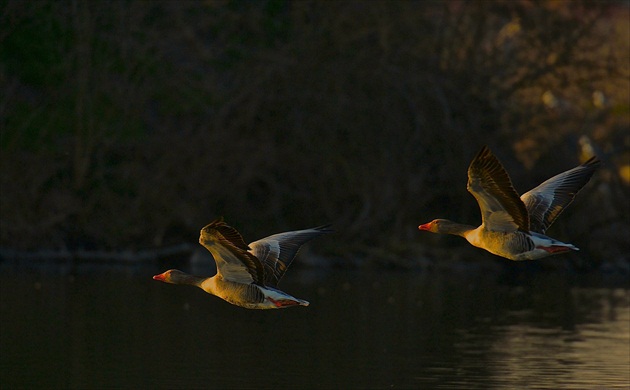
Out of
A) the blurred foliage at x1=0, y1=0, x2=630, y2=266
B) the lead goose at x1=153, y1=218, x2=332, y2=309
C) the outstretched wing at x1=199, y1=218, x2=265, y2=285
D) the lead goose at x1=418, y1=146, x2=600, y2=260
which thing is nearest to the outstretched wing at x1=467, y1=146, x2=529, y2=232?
the lead goose at x1=418, y1=146, x2=600, y2=260

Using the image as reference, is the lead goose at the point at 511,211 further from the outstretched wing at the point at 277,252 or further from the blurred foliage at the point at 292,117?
the blurred foliage at the point at 292,117

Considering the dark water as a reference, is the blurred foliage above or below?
above

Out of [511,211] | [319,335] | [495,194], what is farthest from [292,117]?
[495,194]

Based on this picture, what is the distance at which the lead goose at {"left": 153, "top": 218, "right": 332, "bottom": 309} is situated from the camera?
13.9m

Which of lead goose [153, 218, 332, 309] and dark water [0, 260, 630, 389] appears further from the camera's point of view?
dark water [0, 260, 630, 389]

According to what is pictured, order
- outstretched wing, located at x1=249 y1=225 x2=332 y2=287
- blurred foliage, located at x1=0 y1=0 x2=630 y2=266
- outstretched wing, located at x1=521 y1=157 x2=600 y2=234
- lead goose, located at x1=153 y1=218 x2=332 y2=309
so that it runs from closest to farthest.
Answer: lead goose, located at x1=153 y1=218 x2=332 y2=309, outstretched wing, located at x1=249 y1=225 x2=332 y2=287, outstretched wing, located at x1=521 y1=157 x2=600 y2=234, blurred foliage, located at x1=0 y1=0 x2=630 y2=266

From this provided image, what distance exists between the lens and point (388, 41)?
3784 cm

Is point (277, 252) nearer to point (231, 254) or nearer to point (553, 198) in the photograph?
point (231, 254)

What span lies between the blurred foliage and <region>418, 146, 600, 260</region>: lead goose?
20.7 metres

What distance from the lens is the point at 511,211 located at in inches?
575

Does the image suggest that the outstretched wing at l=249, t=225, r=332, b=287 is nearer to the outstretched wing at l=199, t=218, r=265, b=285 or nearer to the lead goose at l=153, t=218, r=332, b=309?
the lead goose at l=153, t=218, r=332, b=309

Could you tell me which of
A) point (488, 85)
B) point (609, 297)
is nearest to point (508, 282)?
point (609, 297)

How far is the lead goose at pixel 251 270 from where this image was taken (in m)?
13.9

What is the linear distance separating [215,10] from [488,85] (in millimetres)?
7563
